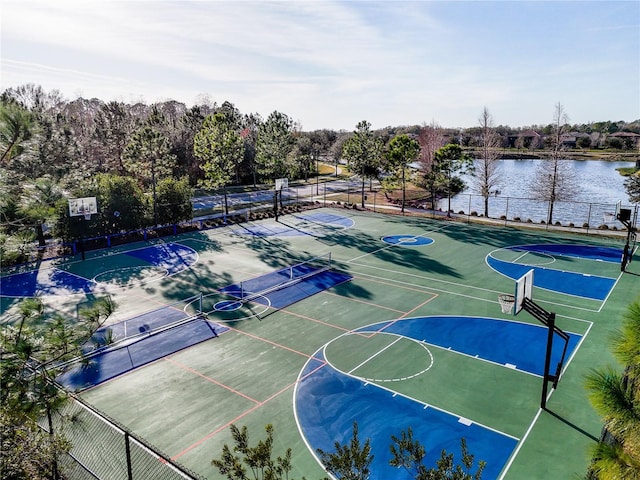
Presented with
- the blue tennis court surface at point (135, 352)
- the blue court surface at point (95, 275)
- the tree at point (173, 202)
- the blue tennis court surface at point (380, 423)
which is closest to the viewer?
the blue tennis court surface at point (380, 423)

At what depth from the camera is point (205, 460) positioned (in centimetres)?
1149

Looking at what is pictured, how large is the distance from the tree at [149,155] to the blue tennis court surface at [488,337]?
2318 cm

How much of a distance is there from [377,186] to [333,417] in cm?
5418

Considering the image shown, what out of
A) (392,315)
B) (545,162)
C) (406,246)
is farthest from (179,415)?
(545,162)

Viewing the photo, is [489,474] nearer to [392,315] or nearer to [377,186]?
[392,315]

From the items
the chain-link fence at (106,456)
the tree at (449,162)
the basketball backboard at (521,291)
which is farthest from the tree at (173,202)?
the basketball backboard at (521,291)

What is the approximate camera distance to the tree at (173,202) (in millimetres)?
34875

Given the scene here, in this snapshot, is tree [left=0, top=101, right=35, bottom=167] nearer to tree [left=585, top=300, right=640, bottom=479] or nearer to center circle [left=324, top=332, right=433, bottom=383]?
tree [left=585, top=300, right=640, bottom=479]

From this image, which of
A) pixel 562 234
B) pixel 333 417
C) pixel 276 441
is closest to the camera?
pixel 276 441

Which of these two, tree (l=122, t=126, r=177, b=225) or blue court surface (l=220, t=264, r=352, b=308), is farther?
tree (l=122, t=126, r=177, b=225)

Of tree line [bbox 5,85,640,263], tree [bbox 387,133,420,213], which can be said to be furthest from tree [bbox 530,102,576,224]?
tree [bbox 387,133,420,213]

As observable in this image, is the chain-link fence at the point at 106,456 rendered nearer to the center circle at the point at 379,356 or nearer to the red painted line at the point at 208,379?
the red painted line at the point at 208,379

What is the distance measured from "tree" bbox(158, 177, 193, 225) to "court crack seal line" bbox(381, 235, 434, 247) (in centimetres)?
1564

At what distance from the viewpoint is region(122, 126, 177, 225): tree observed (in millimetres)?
35031
